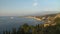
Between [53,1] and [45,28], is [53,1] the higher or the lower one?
the higher one

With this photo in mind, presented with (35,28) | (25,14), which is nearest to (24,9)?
(25,14)

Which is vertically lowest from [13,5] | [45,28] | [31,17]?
[45,28]

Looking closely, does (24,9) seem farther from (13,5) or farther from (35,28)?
(35,28)

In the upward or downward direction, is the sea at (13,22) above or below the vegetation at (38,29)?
above

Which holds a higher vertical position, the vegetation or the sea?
the sea

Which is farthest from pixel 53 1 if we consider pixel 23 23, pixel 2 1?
pixel 2 1

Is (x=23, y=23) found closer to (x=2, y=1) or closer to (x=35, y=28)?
(x=35, y=28)
